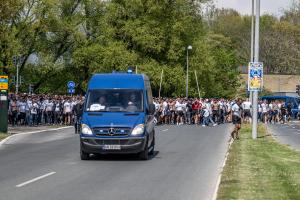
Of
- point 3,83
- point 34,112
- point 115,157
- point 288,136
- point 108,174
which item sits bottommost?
point 108,174

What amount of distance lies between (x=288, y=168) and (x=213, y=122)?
101 ft

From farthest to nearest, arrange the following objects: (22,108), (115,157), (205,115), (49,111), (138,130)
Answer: (205,115)
(49,111)
(22,108)
(115,157)
(138,130)

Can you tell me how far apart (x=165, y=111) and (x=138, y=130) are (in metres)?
29.6

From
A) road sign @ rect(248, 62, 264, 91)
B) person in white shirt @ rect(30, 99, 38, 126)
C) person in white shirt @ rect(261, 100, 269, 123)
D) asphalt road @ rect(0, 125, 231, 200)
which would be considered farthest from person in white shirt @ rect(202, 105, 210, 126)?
asphalt road @ rect(0, 125, 231, 200)

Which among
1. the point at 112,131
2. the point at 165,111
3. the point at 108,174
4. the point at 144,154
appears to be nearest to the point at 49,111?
the point at 165,111

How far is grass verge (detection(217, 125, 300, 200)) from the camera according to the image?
1171 centimetres

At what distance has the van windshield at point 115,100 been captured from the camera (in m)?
19.0

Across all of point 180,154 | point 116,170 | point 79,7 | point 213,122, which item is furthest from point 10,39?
point 116,170

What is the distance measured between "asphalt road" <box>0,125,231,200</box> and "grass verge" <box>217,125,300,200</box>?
413 mm

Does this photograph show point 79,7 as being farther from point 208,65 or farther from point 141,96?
point 141,96

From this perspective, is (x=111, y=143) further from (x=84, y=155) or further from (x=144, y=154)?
(x=144, y=154)

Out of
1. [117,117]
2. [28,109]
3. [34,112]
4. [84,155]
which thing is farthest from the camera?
[34,112]

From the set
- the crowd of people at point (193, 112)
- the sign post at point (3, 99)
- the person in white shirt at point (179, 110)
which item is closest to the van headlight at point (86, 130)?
the sign post at point (3, 99)

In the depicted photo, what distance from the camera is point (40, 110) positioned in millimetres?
41156
